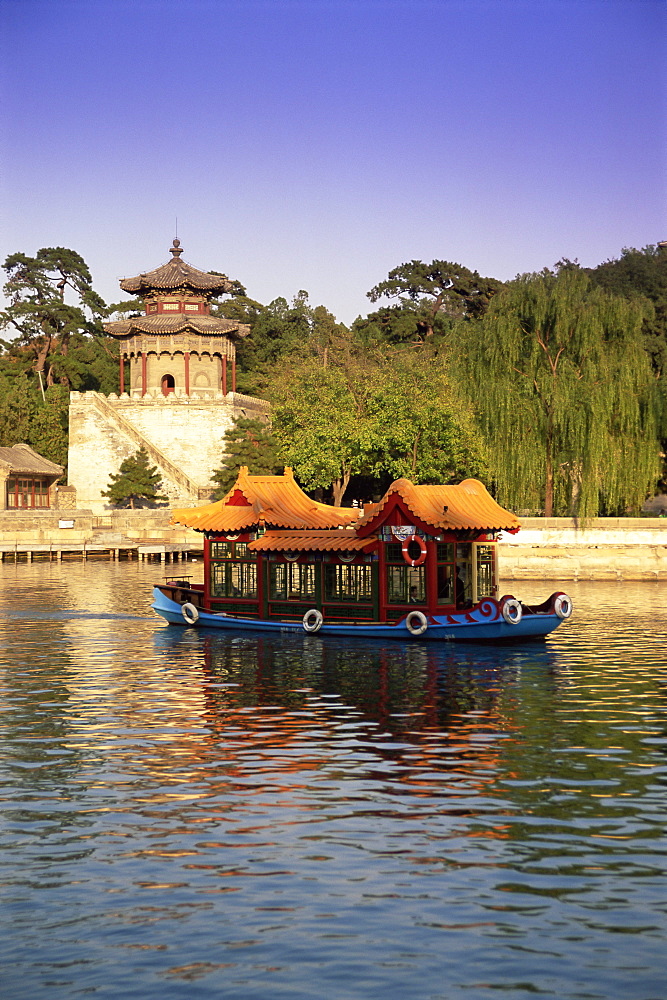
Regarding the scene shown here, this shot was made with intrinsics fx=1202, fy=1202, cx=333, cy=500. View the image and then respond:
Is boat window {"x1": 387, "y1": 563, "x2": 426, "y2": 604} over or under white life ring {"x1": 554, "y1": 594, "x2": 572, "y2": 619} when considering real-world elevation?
over

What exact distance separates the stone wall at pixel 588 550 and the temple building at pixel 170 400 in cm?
2564

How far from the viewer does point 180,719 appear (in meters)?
19.0

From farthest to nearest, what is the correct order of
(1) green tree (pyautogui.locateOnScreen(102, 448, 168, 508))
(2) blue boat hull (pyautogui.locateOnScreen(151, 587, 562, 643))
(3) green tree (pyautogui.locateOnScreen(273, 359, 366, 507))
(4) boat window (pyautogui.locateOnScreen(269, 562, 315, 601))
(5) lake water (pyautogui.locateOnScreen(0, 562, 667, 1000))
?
(1) green tree (pyautogui.locateOnScreen(102, 448, 168, 508))
(3) green tree (pyautogui.locateOnScreen(273, 359, 366, 507))
(4) boat window (pyautogui.locateOnScreen(269, 562, 315, 601))
(2) blue boat hull (pyautogui.locateOnScreen(151, 587, 562, 643))
(5) lake water (pyautogui.locateOnScreen(0, 562, 667, 1000))

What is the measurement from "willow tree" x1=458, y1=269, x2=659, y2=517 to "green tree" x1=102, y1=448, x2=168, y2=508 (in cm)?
2652

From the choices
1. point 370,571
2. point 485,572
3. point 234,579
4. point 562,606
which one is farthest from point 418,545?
point 234,579

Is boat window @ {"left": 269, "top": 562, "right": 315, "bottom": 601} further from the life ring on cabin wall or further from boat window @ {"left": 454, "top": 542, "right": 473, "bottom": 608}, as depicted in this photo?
boat window @ {"left": 454, "top": 542, "right": 473, "bottom": 608}

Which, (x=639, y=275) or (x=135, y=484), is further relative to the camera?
(x=639, y=275)

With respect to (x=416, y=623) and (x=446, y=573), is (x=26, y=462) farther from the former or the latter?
(x=416, y=623)

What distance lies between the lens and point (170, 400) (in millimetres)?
75250

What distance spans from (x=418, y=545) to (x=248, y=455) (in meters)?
37.4

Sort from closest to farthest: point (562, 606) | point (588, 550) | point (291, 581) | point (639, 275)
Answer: point (562, 606) < point (291, 581) < point (588, 550) < point (639, 275)

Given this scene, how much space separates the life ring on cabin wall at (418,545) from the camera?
27859mm

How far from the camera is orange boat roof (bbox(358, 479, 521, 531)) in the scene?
1089 inches

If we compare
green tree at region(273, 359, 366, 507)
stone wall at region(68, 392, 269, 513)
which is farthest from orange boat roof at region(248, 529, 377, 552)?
stone wall at region(68, 392, 269, 513)
